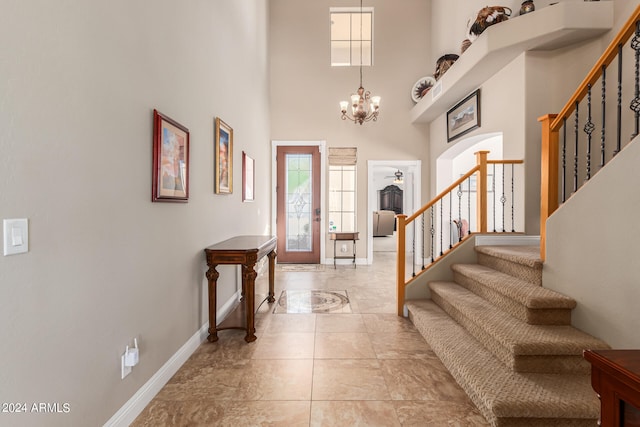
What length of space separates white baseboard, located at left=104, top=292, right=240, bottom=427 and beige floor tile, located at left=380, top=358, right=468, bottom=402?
5.03 ft

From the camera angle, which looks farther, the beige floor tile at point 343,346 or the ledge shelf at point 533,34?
the ledge shelf at point 533,34

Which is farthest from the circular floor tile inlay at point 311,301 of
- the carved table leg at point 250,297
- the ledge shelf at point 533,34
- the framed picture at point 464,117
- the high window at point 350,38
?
the high window at point 350,38

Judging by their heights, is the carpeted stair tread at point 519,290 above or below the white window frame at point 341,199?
below

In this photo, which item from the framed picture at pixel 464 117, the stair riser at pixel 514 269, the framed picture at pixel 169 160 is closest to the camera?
the framed picture at pixel 169 160

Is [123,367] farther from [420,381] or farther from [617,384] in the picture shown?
[617,384]

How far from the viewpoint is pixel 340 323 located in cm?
326

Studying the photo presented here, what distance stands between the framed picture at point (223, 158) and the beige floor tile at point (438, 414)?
246 centimetres

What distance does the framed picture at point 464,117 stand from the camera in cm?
449

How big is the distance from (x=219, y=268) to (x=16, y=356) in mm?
2156

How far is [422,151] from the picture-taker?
6465mm

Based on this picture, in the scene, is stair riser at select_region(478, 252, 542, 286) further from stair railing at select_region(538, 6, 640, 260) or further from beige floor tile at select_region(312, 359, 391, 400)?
beige floor tile at select_region(312, 359, 391, 400)

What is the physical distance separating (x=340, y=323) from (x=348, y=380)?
3.49 feet

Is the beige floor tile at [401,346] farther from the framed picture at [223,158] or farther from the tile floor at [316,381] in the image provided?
the framed picture at [223,158]

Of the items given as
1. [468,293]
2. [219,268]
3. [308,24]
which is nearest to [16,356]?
[219,268]
